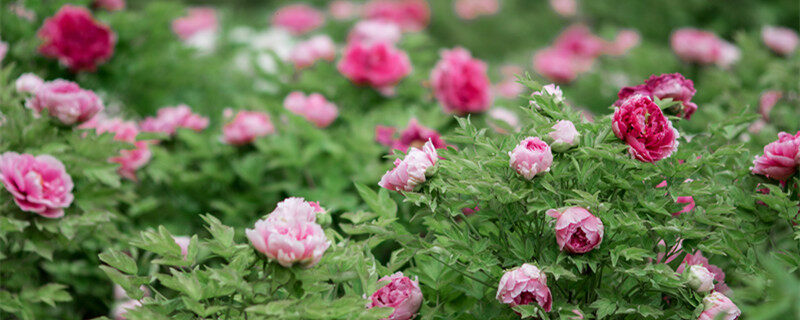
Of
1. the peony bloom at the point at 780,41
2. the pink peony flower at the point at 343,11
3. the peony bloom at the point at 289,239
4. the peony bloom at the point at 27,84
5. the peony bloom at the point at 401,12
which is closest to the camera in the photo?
the peony bloom at the point at 289,239

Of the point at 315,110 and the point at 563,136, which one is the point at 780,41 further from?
the point at 563,136

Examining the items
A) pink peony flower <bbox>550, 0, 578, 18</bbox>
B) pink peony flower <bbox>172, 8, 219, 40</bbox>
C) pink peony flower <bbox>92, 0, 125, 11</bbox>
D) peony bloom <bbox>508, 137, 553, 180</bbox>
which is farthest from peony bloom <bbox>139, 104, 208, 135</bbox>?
pink peony flower <bbox>550, 0, 578, 18</bbox>

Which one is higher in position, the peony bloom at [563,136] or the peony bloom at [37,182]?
the peony bloom at [563,136]

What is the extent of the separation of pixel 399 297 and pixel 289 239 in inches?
12.6

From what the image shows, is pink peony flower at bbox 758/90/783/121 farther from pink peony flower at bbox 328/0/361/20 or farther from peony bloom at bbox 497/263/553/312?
pink peony flower at bbox 328/0/361/20

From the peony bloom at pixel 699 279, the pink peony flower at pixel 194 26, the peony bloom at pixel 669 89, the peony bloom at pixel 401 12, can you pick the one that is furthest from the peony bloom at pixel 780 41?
the pink peony flower at pixel 194 26

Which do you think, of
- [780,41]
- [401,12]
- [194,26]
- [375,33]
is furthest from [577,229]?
[194,26]

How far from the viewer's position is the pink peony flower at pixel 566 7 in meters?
5.75

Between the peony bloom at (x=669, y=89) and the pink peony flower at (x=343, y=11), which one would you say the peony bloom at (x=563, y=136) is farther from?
the pink peony flower at (x=343, y=11)

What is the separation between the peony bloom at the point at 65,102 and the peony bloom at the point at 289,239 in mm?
945

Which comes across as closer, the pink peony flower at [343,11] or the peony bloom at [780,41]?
the peony bloom at [780,41]

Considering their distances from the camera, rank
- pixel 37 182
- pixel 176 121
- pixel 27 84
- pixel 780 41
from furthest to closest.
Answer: pixel 780 41, pixel 176 121, pixel 27 84, pixel 37 182

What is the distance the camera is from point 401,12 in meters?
4.30

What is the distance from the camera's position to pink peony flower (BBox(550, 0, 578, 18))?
575 centimetres
